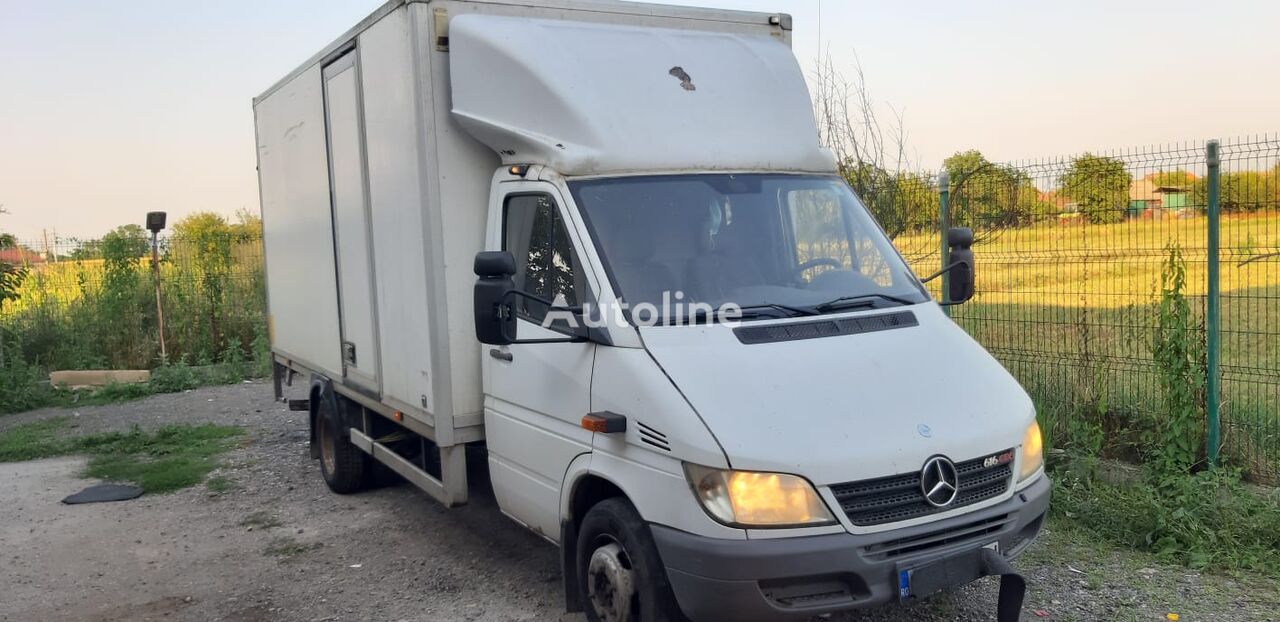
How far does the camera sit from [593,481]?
4.38 m

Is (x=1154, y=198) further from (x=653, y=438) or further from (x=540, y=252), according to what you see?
(x=653, y=438)

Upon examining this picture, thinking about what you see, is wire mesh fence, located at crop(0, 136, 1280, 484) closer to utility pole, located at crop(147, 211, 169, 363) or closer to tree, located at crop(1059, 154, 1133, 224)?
tree, located at crop(1059, 154, 1133, 224)

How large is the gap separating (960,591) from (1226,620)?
121 centimetres

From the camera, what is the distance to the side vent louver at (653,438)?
149 inches

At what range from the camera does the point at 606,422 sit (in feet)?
13.2

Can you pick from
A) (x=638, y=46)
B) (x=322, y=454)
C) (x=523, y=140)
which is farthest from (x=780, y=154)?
(x=322, y=454)

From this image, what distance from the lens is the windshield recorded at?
4.34 m

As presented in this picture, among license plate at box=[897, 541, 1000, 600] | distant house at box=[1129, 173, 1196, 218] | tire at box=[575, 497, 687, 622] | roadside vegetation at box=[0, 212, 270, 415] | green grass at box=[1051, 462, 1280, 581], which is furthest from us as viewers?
roadside vegetation at box=[0, 212, 270, 415]

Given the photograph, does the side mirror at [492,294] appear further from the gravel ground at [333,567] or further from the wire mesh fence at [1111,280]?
the wire mesh fence at [1111,280]

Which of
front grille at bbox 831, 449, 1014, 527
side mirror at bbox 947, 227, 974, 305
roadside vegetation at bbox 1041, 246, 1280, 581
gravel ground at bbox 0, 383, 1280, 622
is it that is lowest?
gravel ground at bbox 0, 383, 1280, 622

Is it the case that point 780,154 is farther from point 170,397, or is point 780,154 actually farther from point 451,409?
point 170,397

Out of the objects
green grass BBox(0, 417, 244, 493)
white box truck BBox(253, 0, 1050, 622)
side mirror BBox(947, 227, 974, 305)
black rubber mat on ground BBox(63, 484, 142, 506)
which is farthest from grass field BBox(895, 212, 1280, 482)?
black rubber mat on ground BBox(63, 484, 142, 506)

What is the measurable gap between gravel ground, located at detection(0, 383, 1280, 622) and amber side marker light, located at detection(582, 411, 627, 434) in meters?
1.44

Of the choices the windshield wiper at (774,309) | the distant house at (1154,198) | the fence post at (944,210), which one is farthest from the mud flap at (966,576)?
the fence post at (944,210)
